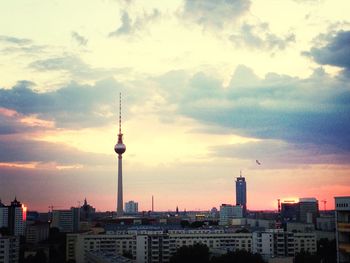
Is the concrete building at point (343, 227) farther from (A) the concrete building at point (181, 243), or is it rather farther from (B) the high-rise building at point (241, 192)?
(B) the high-rise building at point (241, 192)

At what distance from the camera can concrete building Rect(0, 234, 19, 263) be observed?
3281 cm

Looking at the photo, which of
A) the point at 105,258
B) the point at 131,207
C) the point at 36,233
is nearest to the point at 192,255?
the point at 105,258

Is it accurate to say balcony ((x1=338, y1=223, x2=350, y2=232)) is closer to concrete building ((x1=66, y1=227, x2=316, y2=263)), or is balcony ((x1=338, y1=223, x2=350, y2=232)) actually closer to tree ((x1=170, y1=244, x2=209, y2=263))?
tree ((x1=170, y1=244, x2=209, y2=263))

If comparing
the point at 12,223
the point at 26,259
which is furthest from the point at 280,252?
the point at 12,223

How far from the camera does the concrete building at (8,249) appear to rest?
108 ft

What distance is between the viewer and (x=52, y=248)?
49.4m

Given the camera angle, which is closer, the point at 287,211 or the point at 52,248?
the point at 52,248

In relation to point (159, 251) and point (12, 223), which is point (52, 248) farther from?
point (12, 223)

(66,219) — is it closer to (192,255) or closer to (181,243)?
(181,243)

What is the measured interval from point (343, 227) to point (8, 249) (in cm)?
2222

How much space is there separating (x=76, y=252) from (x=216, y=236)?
10571mm

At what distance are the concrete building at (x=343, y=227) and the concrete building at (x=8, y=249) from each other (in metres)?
21.4

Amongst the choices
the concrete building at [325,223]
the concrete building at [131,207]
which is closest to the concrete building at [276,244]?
the concrete building at [325,223]

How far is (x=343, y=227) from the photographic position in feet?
63.7
